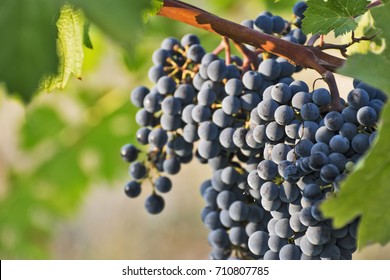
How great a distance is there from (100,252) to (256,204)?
10.8ft

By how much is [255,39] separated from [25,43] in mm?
363

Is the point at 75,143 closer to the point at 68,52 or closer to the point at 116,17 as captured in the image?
the point at 68,52

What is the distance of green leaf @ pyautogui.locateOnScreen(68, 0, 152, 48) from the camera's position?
0.44 meters

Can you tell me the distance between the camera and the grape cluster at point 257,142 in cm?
73

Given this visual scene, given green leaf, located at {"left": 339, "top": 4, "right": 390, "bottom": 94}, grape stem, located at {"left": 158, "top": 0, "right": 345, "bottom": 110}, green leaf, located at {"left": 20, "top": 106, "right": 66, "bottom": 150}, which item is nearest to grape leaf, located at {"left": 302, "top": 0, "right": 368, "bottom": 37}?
grape stem, located at {"left": 158, "top": 0, "right": 345, "bottom": 110}

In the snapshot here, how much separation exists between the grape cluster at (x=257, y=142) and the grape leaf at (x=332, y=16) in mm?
68

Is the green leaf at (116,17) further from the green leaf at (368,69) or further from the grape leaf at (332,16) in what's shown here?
the grape leaf at (332,16)

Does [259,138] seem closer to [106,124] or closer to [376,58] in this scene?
[376,58]

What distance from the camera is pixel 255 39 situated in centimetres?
78

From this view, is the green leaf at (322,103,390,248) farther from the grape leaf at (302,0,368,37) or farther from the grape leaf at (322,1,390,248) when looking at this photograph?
the grape leaf at (302,0,368,37)

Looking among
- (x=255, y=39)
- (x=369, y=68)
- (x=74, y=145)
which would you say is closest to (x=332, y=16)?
(x=255, y=39)

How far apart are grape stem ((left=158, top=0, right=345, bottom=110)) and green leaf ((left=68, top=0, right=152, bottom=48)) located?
305mm

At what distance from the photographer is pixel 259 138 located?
0.79m

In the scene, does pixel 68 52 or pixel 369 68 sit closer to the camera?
pixel 369 68
